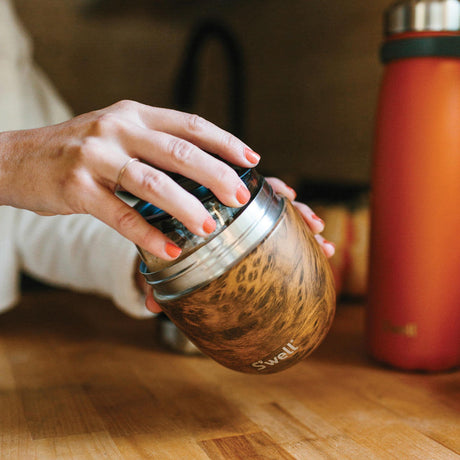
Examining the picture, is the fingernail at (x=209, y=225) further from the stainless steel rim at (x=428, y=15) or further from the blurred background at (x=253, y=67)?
the blurred background at (x=253, y=67)

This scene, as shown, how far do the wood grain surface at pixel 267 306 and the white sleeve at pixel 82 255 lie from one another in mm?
298

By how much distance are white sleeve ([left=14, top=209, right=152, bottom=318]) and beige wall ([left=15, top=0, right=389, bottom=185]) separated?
1.83 feet

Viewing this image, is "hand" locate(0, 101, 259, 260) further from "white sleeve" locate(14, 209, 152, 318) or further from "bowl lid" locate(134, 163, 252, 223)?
"white sleeve" locate(14, 209, 152, 318)

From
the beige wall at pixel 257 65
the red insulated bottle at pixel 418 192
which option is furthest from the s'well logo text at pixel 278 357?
the beige wall at pixel 257 65

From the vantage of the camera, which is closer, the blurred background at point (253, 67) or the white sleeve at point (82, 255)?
the white sleeve at point (82, 255)

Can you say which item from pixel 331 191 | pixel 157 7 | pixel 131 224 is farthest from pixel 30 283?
pixel 131 224

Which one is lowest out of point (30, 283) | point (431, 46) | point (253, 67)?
point (30, 283)

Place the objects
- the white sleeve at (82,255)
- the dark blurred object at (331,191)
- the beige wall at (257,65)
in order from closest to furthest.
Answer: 1. the white sleeve at (82,255)
2. the dark blurred object at (331,191)
3. the beige wall at (257,65)

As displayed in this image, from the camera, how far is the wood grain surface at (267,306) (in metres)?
0.42

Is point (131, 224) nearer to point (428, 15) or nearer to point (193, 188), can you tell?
point (193, 188)

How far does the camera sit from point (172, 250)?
16.2 inches

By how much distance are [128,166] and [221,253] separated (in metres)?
0.10

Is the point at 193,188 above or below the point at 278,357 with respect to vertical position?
above

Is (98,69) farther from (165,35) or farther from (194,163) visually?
(194,163)
